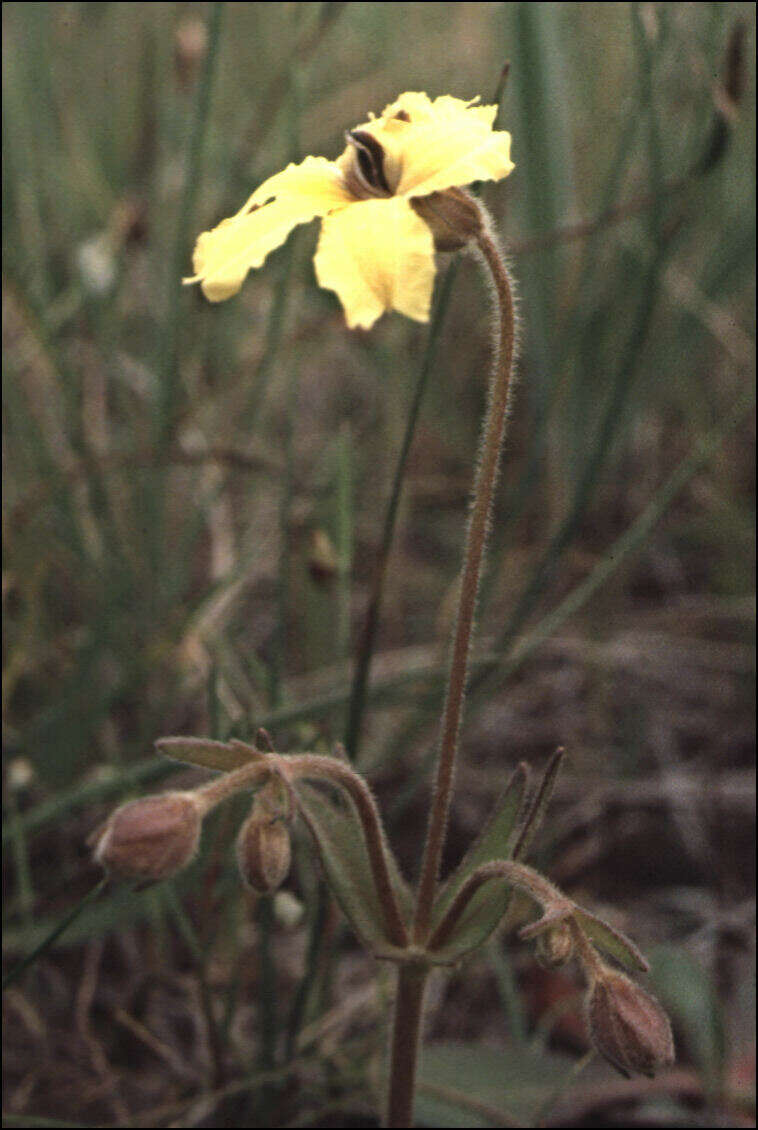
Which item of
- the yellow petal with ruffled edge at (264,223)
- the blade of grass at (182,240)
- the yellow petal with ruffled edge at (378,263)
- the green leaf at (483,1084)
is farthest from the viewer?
the blade of grass at (182,240)

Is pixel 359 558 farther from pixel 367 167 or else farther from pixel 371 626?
pixel 367 167

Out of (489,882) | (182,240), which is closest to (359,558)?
(182,240)

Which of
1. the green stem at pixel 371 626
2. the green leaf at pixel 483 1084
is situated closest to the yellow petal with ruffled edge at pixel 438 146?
the green stem at pixel 371 626

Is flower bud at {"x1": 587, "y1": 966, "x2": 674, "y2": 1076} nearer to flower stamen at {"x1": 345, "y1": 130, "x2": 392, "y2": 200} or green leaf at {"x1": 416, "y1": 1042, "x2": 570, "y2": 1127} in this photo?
green leaf at {"x1": 416, "y1": 1042, "x2": 570, "y2": 1127}

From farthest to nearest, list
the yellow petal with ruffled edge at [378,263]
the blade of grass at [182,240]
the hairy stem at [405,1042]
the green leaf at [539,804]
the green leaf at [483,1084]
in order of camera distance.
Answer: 1. the blade of grass at [182,240]
2. the green leaf at [483,1084]
3. the hairy stem at [405,1042]
4. the green leaf at [539,804]
5. the yellow petal with ruffled edge at [378,263]

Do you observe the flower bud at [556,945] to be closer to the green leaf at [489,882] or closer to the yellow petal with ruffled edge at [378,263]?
the green leaf at [489,882]

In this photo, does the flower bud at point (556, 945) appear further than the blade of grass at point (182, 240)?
No

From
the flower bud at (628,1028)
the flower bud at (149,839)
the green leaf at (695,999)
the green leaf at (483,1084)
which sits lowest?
the green leaf at (483,1084)
